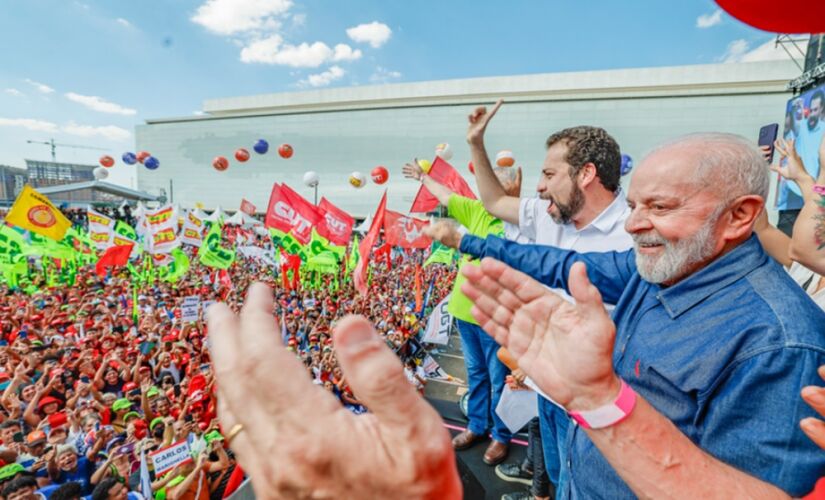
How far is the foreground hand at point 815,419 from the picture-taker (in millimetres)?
792

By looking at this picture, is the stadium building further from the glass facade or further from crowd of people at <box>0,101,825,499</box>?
crowd of people at <box>0,101,825,499</box>

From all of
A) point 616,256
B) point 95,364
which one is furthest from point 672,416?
point 95,364

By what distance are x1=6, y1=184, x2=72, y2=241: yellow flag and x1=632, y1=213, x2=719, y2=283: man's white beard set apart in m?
11.8

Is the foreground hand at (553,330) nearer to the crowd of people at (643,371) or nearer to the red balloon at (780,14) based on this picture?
the crowd of people at (643,371)

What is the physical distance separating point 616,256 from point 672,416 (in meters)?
0.98

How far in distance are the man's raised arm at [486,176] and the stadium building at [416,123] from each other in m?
26.5

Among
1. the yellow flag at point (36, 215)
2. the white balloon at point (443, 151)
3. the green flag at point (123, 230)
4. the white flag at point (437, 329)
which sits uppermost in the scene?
the white balloon at point (443, 151)

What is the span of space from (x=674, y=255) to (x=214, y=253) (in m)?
11.1

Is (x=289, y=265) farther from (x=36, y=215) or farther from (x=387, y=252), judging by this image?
(x=36, y=215)

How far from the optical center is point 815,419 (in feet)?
2.68

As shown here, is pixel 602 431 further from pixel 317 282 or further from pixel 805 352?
pixel 317 282

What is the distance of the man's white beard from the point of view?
117cm

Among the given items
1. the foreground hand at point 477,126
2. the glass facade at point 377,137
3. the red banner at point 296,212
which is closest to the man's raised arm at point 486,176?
the foreground hand at point 477,126

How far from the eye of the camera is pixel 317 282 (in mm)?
12508
